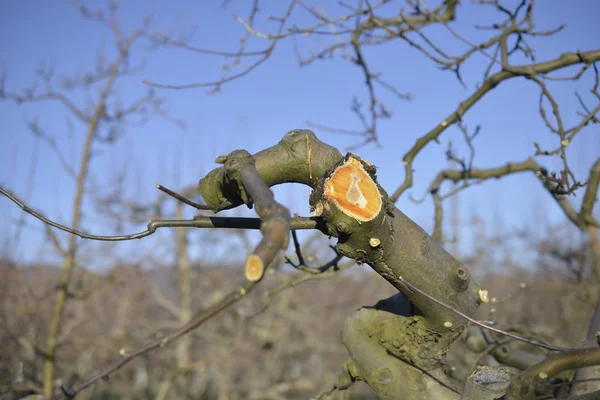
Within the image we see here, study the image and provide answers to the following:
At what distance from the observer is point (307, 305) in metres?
12.7

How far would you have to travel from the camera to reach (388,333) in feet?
6.46

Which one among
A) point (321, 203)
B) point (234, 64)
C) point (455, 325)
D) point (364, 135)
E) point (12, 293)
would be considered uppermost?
point (12, 293)

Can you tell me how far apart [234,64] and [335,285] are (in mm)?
11598

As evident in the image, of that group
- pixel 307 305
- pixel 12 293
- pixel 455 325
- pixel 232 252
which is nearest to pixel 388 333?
pixel 455 325

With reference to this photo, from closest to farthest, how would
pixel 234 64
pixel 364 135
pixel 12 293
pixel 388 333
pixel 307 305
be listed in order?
pixel 388 333
pixel 234 64
pixel 364 135
pixel 12 293
pixel 307 305

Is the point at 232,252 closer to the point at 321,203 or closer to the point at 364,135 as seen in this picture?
the point at 364,135

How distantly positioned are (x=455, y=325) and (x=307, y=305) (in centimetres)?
1113

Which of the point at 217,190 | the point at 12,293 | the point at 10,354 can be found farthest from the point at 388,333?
the point at 12,293

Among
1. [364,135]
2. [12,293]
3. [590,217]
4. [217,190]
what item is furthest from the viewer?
[12,293]

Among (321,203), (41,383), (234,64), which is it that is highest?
(234,64)

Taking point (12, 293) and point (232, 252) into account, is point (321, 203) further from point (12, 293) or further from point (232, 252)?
point (232, 252)

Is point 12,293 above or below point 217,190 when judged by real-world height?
above

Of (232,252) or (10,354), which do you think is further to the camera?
(232,252)

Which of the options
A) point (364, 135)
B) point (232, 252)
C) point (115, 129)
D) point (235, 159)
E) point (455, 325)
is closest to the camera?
point (235, 159)
